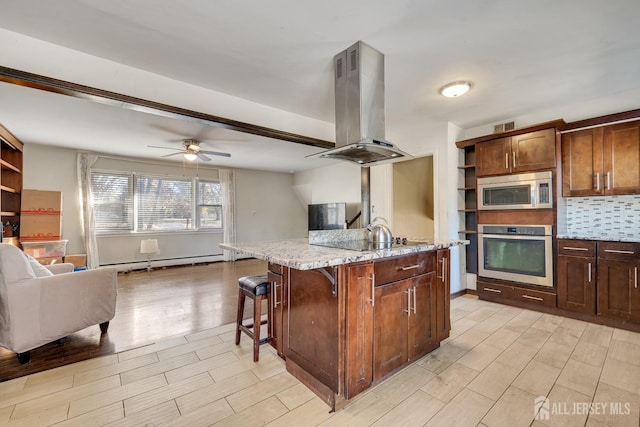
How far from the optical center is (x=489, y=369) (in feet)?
6.66

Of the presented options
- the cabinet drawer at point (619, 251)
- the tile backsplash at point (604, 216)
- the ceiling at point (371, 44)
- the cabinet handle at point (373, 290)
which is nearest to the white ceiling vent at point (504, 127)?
the ceiling at point (371, 44)

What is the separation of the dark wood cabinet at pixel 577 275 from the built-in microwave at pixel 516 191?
50cm

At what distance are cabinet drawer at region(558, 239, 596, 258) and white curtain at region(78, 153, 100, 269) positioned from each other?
24.2 ft

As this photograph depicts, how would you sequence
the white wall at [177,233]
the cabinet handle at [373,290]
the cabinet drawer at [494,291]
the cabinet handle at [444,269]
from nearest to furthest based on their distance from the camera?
the cabinet handle at [373,290], the cabinet handle at [444,269], the cabinet drawer at [494,291], the white wall at [177,233]

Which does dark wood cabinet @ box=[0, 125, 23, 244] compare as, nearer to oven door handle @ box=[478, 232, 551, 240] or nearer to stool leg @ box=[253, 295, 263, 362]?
stool leg @ box=[253, 295, 263, 362]

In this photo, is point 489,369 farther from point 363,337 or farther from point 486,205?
point 486,205

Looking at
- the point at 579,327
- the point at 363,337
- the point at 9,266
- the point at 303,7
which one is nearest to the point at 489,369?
the point at 363,337

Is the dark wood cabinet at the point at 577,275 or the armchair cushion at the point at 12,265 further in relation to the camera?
the dark wood cabinet at the point at 577,275

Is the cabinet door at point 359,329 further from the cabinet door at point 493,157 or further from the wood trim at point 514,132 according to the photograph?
the wood trim at point 514,132

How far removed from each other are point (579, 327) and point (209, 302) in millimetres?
4215

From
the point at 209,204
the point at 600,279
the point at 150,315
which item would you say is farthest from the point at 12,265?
the point at 600,279

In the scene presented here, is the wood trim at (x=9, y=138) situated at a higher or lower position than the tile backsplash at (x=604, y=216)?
higher

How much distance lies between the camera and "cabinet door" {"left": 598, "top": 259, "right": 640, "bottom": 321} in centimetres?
264

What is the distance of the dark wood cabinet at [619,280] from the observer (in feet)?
8.66
